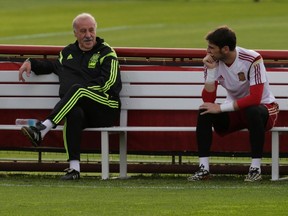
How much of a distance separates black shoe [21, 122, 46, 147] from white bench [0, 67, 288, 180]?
0.36 metres

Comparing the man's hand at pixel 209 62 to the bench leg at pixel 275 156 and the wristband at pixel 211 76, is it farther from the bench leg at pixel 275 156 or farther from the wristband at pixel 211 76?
the bench leg at pixel 275 156

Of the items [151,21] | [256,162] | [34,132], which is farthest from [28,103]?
[151,21]

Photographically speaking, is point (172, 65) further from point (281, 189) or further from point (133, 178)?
point (281, 189)

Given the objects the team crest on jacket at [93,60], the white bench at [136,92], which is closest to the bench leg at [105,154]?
the white bench at [136,92]

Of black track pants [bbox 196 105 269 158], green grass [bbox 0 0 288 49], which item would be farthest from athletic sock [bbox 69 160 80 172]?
green grass [bbox 0 0 288 49]

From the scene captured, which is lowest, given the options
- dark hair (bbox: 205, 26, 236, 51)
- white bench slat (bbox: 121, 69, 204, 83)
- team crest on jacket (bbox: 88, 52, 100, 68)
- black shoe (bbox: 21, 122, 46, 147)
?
black shoe (bbox: 21, 122, 46, 147)

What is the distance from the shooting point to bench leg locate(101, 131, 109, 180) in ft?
39.5

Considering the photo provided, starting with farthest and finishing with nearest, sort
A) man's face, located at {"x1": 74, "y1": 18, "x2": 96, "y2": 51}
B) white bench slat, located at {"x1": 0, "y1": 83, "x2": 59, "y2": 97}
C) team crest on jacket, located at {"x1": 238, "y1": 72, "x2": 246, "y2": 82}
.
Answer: white bench slat, located at {"x1": 0, "y1": 83, "x2": 59, "y2": 97}
man's face, located at {"x1": 74, "y1": 18, "x2": 96, "y2": 51}
team crest on jacket, located at {"x1": 238, "y1": 72, "x2": 246, "y2": 82}

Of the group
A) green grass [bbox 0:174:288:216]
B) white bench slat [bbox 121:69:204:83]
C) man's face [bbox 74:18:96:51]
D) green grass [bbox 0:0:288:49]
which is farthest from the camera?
green grass [bbox 0:0:288:49]

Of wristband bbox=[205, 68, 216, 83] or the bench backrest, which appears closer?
wristband bbox=[205, 68, 216, 83]

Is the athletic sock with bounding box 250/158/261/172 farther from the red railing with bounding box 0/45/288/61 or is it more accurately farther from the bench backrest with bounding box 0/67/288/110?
the red railing with bounding box 0/45/288/61

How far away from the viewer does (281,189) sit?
35.7 ft

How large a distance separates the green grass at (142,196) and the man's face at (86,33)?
1.21 meters

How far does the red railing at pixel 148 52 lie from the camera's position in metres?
12.3
